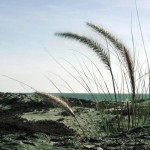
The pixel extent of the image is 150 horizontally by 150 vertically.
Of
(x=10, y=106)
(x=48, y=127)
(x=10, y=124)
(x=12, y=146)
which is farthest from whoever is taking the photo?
(x=10, y=106)

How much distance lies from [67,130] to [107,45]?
2.61 metres

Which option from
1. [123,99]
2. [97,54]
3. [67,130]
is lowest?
[67,130]

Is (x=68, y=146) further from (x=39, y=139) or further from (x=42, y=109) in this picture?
(x=42, y=109)

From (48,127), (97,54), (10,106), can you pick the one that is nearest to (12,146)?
(97,54)

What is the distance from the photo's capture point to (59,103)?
4969 mm

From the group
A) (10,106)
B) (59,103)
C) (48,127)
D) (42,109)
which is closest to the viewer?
(59,103)

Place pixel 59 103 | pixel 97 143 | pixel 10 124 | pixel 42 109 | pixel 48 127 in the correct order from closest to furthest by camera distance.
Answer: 1. pixel 97 143
2. pixel 59 103
3. pixel 10 124
4. pixel 48 127
5. pixel 42 109

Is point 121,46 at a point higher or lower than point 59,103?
higher

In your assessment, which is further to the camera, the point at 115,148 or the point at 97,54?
the point at 97,54

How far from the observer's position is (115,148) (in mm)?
3705

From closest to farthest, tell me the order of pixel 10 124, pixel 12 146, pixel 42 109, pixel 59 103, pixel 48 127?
1. pixel 12 146
2. pixel 59 103
3. pixel 10 124
4. pixel 48 127
5. pixel 42 109

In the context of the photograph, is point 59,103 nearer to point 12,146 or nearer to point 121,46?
point 121,46

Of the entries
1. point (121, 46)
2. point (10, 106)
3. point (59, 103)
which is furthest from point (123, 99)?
point (10, 106)

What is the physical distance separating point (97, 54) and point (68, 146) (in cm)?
207
